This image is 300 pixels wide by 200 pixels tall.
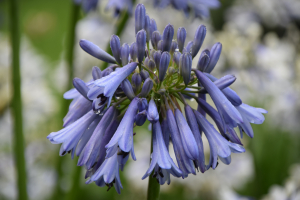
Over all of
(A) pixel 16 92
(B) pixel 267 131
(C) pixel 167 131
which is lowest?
(B) pixel 267 131

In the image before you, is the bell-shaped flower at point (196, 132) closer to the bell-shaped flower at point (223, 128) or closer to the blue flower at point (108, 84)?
the bell-shaped flower at point (223, 128)

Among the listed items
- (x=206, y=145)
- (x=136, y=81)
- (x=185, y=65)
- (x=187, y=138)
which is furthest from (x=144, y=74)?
(x=206, y=145)

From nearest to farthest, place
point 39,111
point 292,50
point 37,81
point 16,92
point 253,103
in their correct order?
point 16,92
point 292,50
point 39,111
point 37,81
point 253,103

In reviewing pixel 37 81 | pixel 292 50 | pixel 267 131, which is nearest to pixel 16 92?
pixel 37 81

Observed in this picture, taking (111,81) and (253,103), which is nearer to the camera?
(111,81)

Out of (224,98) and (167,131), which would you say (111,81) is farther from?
(224,98)

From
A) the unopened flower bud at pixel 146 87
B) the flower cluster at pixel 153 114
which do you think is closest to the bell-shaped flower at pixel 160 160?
the flower cluster at pixel 153 114
